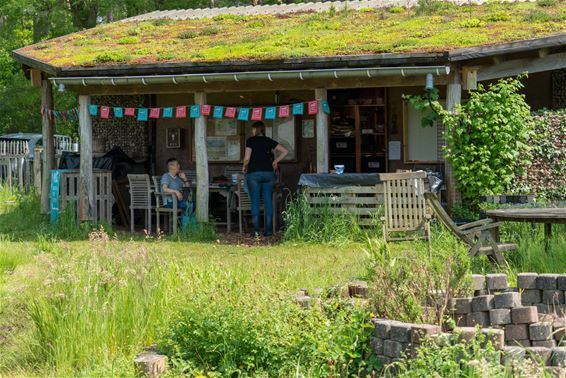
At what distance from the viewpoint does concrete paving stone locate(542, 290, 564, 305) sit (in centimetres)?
774

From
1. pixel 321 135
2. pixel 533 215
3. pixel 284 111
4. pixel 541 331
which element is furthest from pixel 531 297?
pixel 284 111

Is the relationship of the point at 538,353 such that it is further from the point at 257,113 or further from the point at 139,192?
the point at 139,192

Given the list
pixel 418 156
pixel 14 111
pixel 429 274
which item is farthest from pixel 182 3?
pixel 429 274

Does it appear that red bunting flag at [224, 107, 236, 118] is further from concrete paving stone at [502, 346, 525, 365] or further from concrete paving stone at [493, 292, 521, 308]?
concrete paving stone at [502, 346, 525, 365]

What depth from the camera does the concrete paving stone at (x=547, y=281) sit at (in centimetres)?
779

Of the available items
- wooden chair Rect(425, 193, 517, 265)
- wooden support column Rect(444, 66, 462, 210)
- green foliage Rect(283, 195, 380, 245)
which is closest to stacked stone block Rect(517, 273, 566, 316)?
wooden chair Rect(425, 193, 517, 265)

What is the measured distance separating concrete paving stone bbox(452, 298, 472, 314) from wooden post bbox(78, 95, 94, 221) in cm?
999

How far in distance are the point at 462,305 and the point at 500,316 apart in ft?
1.12

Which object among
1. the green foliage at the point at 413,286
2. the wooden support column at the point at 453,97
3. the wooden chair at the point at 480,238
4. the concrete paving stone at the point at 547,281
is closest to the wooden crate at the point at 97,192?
the wooden support column at the point at 453,97

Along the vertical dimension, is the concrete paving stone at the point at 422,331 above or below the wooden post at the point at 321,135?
below

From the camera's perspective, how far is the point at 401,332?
6.65 metres

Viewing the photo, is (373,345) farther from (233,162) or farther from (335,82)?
(233,162)

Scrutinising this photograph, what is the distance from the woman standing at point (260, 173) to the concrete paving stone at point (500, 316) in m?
8.05

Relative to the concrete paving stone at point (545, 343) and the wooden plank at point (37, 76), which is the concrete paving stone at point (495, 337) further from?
the wooden plank at point (37, 76)
